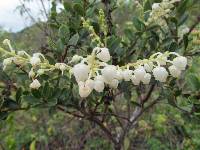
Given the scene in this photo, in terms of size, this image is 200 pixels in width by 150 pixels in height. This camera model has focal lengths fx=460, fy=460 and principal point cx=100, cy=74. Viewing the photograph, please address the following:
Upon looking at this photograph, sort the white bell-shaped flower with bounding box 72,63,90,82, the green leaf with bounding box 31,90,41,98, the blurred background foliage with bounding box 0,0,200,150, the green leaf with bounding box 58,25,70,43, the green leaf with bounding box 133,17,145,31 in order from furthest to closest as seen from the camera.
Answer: the blurred background foliage with bounding box 0,0,200,150
the green leaf with bounding box 133,17,145,31
the green leaf with bounding box 58,25,70,43
the green leaf with bounding box 31,90,41,98
the white bell-shaped flower with bounding box 72,63,90,82

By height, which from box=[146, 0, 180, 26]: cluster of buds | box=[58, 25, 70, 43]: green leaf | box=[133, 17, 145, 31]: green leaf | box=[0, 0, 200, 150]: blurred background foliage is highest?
box=[146, 0, 180, 26]: cluster of buds

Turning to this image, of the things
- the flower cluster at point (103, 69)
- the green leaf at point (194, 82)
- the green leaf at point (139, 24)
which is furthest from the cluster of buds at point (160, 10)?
the flower cluster at point (103, 69)

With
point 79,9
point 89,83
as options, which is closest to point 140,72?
point 89,83

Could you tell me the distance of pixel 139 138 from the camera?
13.3 ft

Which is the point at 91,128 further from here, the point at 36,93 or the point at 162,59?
the point at 162,59

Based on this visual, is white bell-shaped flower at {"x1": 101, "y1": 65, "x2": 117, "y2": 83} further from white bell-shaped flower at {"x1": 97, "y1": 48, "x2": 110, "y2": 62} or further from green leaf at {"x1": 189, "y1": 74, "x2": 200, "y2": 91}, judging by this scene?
green leaf at {"x1": 189, "y1": 74, "x2": 200, "y2": 91}

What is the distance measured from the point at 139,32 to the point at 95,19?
223mm

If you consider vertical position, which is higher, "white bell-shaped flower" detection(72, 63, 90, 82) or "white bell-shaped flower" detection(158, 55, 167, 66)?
"white bell-shaped flower" detection(158, 55, 167, 66)

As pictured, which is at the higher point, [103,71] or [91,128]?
[103,71]

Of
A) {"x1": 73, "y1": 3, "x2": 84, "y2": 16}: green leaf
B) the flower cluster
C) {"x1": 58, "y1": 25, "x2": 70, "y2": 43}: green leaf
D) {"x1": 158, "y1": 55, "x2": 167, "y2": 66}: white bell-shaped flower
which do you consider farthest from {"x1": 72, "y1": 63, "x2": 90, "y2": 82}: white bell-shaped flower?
{"x1": 73, "y1": 3, "x2": 84, "y2": 16}: green leaf

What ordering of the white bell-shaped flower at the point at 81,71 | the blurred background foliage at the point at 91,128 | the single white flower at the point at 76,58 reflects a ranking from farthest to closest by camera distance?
the blurred background foliage at the point at 91,128 → the single white flower at the point at 76,58 → the white bell-shaped flower at the point at 81,71

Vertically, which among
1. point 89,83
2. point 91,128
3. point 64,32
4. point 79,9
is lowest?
point 91,128

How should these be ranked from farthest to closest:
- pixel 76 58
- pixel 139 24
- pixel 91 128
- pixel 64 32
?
1. pixel 91 128
2. pixel 139 24
3. pixel 64 32
4. pixel 76 58

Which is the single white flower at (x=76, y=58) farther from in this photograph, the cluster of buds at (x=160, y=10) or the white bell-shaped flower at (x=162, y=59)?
the cluster of buds at (x=160, y=10)
